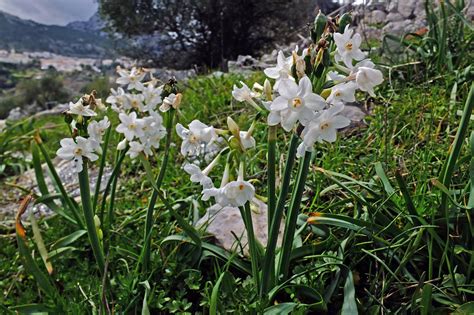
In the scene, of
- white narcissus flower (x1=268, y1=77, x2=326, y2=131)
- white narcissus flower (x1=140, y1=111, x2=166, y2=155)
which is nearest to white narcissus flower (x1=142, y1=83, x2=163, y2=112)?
white narcissus flower (x1=140, y1=111, x2=166, y2=155)

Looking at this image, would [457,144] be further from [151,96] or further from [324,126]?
[151,96]

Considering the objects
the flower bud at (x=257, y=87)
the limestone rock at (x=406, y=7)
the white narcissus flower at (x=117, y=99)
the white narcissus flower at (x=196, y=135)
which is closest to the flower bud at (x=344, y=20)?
the flower bud at (x=257, y=87)

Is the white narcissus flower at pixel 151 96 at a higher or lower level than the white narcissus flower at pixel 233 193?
higher

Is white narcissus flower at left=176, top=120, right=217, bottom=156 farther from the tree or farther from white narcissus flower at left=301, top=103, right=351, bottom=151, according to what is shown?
the tree

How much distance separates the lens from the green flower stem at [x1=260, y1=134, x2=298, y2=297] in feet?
2.91

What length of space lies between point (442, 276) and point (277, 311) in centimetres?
52

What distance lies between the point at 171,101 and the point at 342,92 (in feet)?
1.71

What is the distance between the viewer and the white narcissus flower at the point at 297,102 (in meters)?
0.73

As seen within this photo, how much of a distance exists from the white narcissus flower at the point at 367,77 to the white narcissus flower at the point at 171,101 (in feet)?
1.68

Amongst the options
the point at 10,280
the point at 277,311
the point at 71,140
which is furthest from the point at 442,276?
the point at 10,280

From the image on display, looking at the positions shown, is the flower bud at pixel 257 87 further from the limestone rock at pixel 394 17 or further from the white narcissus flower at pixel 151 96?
the limestone rock at pixel 394 17

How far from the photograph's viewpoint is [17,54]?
53594 mm

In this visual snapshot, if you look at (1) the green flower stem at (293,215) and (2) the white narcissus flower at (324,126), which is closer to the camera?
(2) the white narcissus flower at (324,126)

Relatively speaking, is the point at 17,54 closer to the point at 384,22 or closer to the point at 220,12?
the point at 220,12
